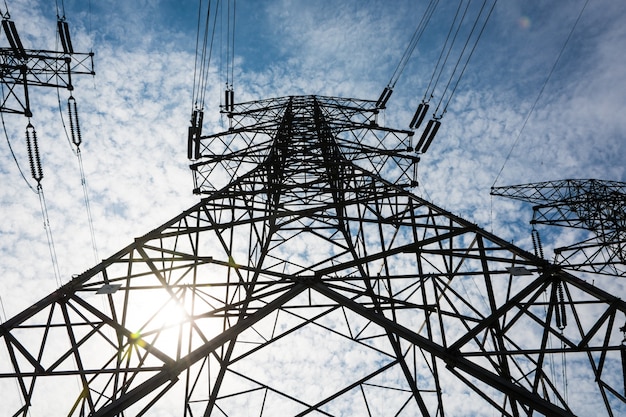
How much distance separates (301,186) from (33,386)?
22.7 feet

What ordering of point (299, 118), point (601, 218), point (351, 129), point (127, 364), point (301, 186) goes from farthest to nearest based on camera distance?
point (601, 218)
point (299, 118)
point (351, 129)
point (301, 186)
point (127, 364)

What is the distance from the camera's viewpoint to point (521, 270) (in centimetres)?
552

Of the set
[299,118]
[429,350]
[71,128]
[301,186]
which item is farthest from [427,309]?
[71,128]

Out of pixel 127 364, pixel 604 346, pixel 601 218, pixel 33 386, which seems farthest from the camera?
pixel 601 218

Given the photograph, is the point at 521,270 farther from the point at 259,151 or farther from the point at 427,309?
the point at 259,151

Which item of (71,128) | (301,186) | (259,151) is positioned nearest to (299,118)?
(259,151)

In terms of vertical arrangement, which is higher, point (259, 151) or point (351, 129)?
point (351, 129)

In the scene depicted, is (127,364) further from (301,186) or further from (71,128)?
(71,128)

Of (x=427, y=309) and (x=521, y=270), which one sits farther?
(x=427, y=309)

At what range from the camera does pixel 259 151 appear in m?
11.6

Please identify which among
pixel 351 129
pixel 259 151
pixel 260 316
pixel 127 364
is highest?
pixel 351 129

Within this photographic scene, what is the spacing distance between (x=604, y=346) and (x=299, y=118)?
41.0 ft

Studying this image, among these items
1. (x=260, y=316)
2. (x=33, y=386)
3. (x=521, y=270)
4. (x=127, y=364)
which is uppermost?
(x=521, y=270)

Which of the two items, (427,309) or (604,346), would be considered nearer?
(604,346)
